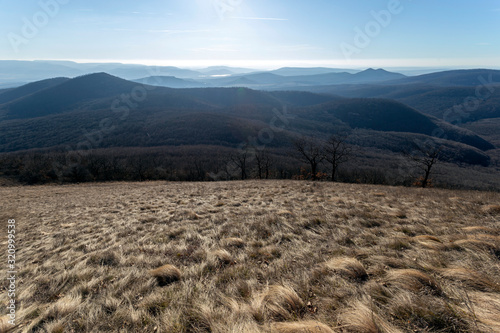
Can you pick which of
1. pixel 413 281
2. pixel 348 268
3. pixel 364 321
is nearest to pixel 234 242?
pixel 348 268

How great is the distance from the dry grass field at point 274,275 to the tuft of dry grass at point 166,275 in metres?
0.02

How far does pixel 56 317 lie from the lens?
3.39m

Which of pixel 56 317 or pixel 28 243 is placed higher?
pixel 56 317

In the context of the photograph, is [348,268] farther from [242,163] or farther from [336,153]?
[242,163]

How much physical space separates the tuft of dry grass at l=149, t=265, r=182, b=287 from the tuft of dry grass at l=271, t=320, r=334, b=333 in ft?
7.75

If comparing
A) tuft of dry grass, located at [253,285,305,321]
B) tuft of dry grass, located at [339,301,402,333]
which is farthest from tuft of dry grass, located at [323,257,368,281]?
tuft of dry grass, located at [253,285,305,321]

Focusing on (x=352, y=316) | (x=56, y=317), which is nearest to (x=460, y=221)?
(x=352, y=316)

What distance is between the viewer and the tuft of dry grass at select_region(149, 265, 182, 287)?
4215 millimetres

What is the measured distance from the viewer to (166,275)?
4312mm

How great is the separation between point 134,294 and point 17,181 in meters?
59.9

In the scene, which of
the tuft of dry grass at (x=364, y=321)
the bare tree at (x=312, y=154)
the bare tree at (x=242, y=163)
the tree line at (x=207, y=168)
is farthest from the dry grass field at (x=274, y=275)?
the bare tree at (x=242, y=163)

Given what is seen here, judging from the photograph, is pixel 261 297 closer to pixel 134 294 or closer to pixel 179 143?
pixel 134 294

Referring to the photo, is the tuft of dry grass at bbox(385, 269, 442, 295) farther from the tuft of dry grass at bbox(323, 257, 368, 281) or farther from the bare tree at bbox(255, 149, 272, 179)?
the bare tree at bbox(255, 149, 272, 179)

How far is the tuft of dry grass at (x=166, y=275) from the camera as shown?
4.21 m
